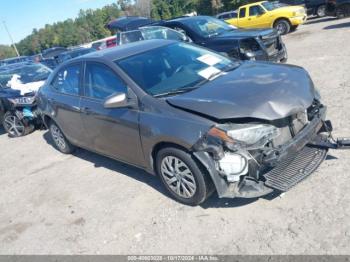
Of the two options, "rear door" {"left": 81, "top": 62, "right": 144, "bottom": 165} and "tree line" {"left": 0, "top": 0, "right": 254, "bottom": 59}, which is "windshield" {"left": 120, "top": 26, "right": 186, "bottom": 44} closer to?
"rear door" {"left": 81, "top": 62, "right": 144, "bottom": 165}

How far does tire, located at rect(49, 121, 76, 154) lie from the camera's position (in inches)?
250

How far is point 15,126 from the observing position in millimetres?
8711

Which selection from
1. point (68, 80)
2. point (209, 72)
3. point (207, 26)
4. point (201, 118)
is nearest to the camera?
point (201, 118)

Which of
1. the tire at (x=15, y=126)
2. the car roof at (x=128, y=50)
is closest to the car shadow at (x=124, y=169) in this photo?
the car roof at (x=128, y=50)

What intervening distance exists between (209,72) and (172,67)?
47cm

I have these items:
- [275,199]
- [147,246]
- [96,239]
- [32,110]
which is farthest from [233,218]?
[32,110]

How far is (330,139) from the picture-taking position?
4.42 metres

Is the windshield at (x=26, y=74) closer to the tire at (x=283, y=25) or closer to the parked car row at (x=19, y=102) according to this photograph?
the parked car row at (x=19, y=102)

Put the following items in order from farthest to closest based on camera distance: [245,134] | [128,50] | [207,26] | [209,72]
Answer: [207,26], [128,50], [209,72], [245,134]

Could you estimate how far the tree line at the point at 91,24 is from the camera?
236 ft

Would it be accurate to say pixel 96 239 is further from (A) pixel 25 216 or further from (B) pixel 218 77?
(B) pixel 218 77

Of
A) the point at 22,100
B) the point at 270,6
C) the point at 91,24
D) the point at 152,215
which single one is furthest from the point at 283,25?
the point at 91,24

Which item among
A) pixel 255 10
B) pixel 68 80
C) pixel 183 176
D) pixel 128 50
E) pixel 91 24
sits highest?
pixel 128 50

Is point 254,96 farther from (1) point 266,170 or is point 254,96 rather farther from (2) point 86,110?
(2) point 86,110
